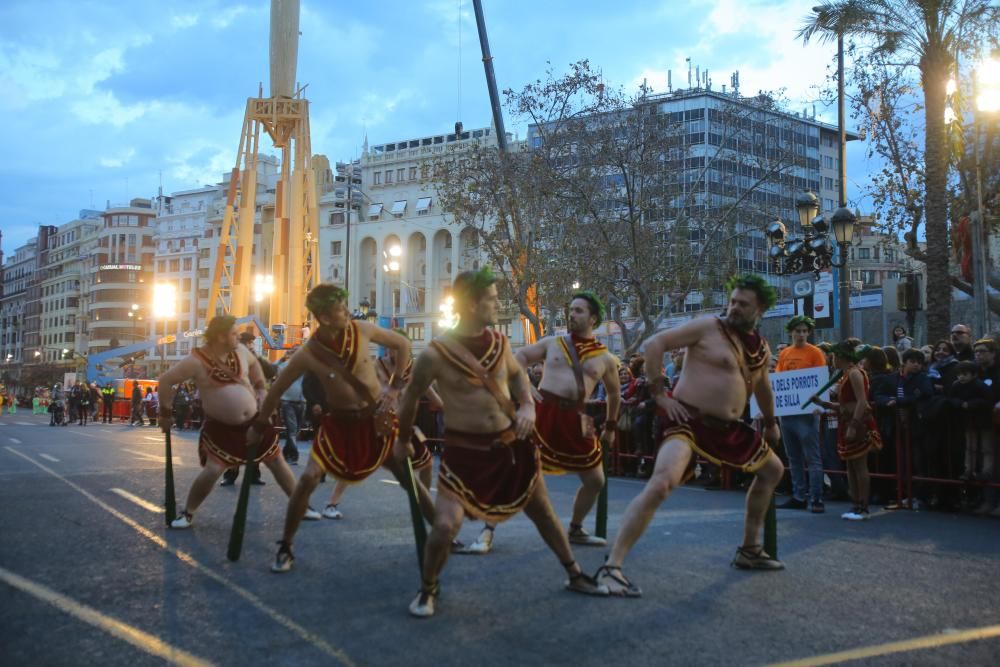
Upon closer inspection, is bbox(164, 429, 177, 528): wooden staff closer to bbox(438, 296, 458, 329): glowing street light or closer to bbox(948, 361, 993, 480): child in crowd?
bbox(438, 296, 458, 329): glowing street light

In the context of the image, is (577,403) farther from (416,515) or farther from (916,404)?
(916,404)

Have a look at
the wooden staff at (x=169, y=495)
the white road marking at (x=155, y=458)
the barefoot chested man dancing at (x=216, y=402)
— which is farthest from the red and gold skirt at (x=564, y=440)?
the white road marking at (x=155, y=458)

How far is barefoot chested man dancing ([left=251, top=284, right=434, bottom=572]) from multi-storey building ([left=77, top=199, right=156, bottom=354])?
358ft

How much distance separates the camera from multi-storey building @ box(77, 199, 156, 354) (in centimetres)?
11494

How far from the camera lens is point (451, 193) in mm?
27578

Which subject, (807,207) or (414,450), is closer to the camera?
(414,450)

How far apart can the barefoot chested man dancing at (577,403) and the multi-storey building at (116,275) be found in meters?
109

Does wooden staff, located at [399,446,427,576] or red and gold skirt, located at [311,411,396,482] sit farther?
red and gold skirt, located at [311,411,396,482]

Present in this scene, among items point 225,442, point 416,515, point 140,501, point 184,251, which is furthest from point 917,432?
point 184,251

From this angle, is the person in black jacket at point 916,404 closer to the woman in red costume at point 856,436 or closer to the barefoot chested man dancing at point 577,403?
the woman in red costume at point 856,436

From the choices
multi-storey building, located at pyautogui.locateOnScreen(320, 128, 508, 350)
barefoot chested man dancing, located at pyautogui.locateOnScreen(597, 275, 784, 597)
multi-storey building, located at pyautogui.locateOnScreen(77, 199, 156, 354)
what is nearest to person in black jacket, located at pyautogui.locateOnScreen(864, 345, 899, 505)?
Result: barefoot chested man dancing, located at pyautogui.locateOnScreen(597, 275, 784, 597)

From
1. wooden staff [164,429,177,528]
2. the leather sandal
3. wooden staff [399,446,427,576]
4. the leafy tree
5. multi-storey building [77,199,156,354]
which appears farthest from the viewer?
multi-storey building [77,199,156,354]

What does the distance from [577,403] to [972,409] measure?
17.7ft

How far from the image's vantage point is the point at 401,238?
272 feet
